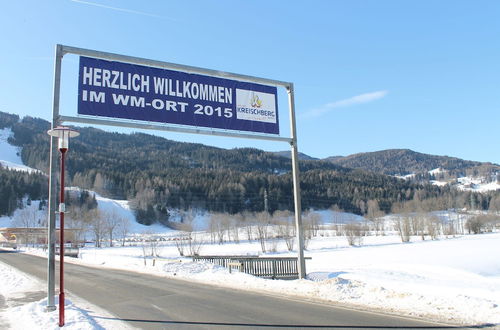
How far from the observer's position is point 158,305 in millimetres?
11859

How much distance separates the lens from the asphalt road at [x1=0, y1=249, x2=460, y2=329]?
883cm

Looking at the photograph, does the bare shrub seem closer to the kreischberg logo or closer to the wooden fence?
the wooden fence

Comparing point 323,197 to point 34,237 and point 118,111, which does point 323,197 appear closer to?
point 34,237

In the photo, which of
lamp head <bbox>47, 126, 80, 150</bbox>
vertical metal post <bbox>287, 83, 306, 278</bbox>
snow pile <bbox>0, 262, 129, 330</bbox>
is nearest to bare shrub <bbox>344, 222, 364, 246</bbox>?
vertical metal post <bbox>287, 83, 306, 278</bbox>

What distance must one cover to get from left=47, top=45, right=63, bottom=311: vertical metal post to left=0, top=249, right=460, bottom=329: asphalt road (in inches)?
68.0

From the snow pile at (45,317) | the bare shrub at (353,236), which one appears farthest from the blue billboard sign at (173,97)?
the bare shrub at (353,236)

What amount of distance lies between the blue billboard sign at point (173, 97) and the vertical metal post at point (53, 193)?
0.90m

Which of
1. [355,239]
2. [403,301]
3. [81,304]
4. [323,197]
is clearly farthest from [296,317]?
[323,197]

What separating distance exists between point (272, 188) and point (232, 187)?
17.9 m

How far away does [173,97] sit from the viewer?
47.9 feet

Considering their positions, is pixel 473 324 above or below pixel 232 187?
below

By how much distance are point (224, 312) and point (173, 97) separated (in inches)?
305

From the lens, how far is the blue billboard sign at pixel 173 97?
13.2m

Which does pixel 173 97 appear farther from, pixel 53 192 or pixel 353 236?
pixel 353 236
